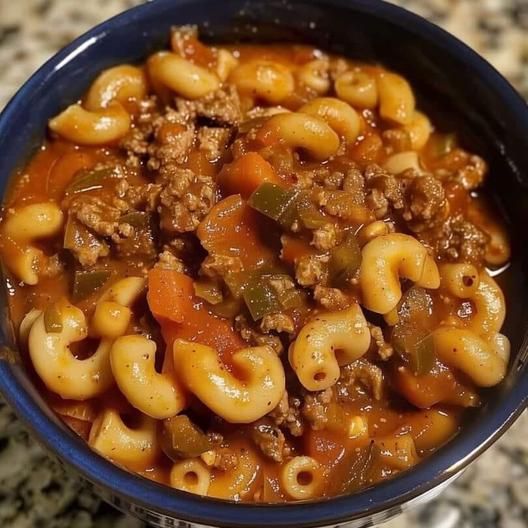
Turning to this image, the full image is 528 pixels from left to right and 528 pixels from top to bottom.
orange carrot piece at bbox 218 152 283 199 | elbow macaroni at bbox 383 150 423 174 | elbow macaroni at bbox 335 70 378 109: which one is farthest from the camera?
elbow macaroni at bbox 335 70 378 109

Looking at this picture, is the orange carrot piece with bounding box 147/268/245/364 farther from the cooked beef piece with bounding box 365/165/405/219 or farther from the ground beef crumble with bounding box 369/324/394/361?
the cooked beef piece with bounding box 365/165/405/219

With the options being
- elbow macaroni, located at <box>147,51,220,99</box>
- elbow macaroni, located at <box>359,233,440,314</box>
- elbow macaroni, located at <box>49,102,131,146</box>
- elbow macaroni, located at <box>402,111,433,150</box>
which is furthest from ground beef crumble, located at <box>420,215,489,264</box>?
elbow macaroni, located at <box>49,102,131,146</box>

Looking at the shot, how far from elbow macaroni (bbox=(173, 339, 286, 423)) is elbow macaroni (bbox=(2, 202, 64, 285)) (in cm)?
36

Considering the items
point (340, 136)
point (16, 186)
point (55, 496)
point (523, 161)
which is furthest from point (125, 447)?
point (523, 161)

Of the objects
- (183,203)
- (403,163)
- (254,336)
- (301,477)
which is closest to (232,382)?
(254,336)

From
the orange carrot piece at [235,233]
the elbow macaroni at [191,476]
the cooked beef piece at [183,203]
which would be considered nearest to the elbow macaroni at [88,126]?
the cooked beef piece at [183,203]

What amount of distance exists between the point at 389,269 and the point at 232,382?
33cm

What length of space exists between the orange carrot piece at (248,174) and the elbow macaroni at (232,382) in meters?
0.28

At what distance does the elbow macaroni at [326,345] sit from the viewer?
1503 mm

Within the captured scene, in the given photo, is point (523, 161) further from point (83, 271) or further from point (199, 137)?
point (83, 271)

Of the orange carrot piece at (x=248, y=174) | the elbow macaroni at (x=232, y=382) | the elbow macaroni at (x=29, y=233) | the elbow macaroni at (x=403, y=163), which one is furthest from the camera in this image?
the elbow macaroni at (x=403, y=163)

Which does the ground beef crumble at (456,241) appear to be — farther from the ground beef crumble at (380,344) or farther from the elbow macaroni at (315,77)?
the elbow macaroni at (315,77)

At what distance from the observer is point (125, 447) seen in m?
1.51

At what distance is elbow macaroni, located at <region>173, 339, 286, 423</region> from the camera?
147cm
